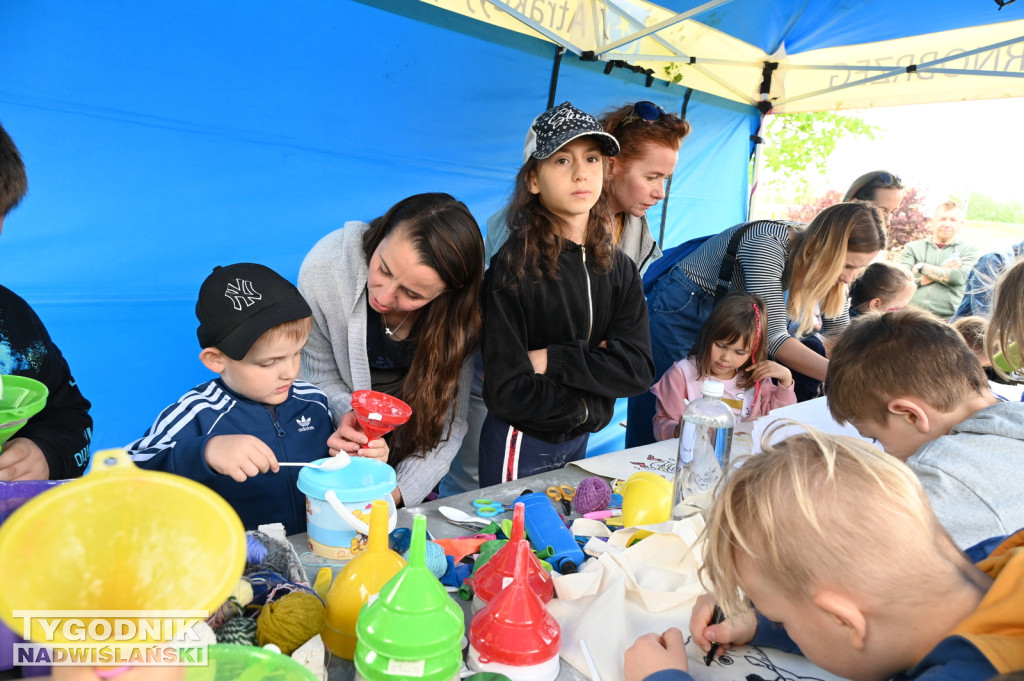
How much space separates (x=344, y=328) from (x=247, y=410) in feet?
1.26

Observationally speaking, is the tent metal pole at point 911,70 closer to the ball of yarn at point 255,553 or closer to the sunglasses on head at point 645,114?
the sunglasses on head at point 645,114

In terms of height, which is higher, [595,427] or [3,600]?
[3,600]

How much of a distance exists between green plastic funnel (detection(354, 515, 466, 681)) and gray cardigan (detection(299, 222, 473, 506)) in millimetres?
915

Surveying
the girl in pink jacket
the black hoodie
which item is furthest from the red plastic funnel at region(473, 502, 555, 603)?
the girl in pink jacket

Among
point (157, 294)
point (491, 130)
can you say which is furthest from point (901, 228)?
point (157, 294)

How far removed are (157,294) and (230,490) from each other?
1117mm

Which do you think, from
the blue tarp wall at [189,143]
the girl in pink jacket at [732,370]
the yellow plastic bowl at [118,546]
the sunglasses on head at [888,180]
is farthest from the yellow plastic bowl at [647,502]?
the sunglasses on head at [888,180]

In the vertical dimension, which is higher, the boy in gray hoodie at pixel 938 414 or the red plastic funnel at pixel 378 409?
the boy in gray hoodie at pixel 938 414

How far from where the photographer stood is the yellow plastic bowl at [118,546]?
0.42m

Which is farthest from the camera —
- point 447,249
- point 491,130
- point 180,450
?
point 491,130

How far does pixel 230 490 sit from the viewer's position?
1505 millimetres

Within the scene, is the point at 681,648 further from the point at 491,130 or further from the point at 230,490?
the point at 491,130

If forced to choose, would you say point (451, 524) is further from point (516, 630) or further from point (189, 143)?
point (189, 143)

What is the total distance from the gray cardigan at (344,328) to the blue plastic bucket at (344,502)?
559mm
